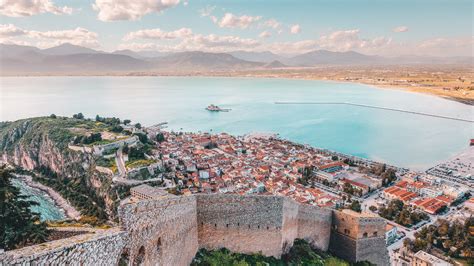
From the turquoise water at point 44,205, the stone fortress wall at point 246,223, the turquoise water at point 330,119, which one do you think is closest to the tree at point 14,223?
the stone fortress wall at point 246,223

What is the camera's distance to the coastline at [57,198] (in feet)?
80.3

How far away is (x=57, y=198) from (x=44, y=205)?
1870 millimetres

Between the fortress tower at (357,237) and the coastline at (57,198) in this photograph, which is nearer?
the fortress tower at (357,237)

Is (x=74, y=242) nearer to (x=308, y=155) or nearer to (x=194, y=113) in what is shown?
(x=308, y=155)

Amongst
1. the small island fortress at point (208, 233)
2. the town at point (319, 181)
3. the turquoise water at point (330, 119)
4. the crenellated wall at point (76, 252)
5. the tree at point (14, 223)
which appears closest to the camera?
the crenellated wall at point (76, 252)

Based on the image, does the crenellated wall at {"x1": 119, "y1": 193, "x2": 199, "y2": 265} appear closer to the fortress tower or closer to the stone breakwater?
the stone breakwater

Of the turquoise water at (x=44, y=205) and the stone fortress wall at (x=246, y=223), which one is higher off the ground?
the stone fortress wall at (x=246, y=223)

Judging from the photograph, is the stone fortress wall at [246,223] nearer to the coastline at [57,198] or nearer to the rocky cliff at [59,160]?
the rocky cliff at [59,160]

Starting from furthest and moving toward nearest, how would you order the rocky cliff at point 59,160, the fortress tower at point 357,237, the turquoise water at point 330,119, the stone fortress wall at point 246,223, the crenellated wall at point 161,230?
1. the turquoise water at point 330,119
2. the rocky cliff at point 59,160
3. the fortress tower at point 357,237
4. the stone fortress wall at point 246,223
5. the crenellated wall at point 161,230

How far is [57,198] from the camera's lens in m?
28.1

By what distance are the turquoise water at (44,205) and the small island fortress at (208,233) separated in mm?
17413

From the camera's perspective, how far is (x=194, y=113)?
79188mm

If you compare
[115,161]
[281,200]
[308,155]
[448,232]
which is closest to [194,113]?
[308,155]

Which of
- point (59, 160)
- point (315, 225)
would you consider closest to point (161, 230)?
point (315, 225)
